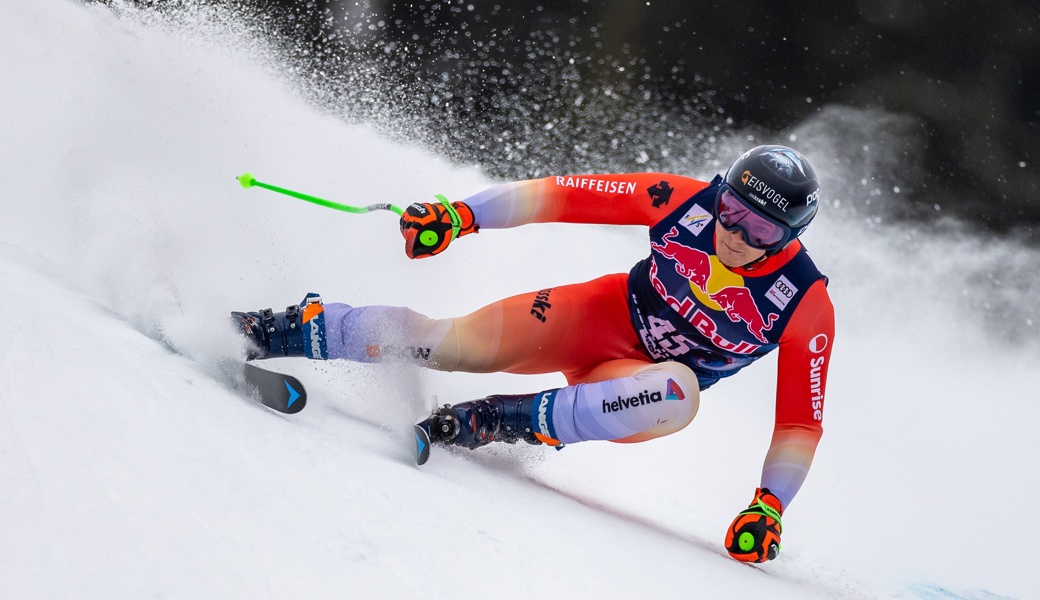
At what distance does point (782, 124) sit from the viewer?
504 cm

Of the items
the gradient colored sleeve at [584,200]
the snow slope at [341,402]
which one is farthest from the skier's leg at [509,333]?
the gradient colored sleeve at [584,200]

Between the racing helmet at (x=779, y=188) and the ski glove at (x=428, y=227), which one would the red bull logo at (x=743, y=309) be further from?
the ski glove at (x=428, y=227)

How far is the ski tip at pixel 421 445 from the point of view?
6.27 ft

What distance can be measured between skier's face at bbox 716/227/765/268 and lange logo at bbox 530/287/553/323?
0.49 metres

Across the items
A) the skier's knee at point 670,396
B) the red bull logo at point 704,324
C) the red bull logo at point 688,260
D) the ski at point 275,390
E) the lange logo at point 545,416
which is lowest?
the ski at point 275,390

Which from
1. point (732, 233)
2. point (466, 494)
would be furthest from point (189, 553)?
point (732, 233)

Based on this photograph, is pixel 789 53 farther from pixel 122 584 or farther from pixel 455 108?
pixel 122 584

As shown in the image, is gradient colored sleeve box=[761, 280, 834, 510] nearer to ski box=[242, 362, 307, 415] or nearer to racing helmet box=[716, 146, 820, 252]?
racing helmet box=[716, 146, 820, 252]

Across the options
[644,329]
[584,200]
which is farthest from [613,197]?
[644,329]

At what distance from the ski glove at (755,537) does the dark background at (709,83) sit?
10.0 feet

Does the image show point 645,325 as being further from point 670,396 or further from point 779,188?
point 779,188

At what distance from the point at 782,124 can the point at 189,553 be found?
15.2 feet

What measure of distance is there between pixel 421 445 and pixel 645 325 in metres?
0.83

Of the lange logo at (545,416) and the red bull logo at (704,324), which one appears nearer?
the lange logo at (545,416)
